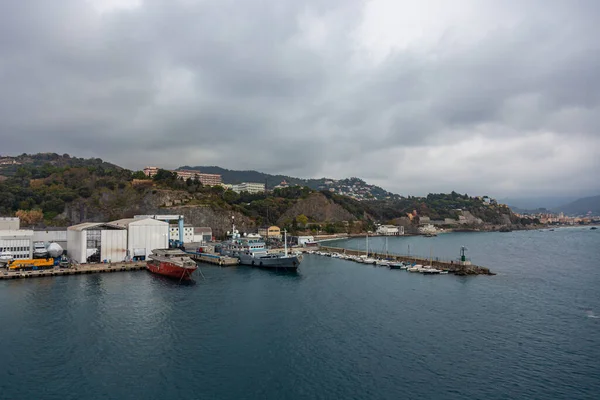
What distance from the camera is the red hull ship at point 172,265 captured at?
96.9ft

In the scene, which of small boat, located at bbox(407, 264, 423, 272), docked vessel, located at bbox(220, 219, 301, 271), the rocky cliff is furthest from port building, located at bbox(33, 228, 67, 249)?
the rocky cliff

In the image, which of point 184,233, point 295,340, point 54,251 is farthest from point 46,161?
point 295,340

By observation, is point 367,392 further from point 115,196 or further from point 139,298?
point 115,196

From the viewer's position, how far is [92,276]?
30578 millimetres

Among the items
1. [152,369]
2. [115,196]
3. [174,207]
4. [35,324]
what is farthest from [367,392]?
[115,196]

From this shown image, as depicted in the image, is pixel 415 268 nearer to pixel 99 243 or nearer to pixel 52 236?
pixel 99 243

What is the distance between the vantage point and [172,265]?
29.9 m

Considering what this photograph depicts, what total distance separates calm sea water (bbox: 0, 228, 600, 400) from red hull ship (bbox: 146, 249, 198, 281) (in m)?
1.78

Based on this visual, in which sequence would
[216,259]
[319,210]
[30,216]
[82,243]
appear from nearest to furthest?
[82,243]
[216,259]
[30,216]
[319,210]

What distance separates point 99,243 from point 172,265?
9384 mm

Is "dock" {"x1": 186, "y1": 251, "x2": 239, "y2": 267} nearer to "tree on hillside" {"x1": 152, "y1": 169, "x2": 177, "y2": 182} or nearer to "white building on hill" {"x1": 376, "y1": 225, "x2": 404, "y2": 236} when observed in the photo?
"tree on hillside" {"x1": 152, "y1": 169, "x2": 177, "y2": 182}

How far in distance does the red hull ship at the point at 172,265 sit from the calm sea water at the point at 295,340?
5.85 feet

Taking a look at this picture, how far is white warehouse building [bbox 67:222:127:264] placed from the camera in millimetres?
33750

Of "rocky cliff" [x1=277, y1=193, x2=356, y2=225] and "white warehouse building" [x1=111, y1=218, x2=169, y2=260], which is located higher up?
"rocky cliff" [x1=277, y1=193, x2=356, y2=225]
